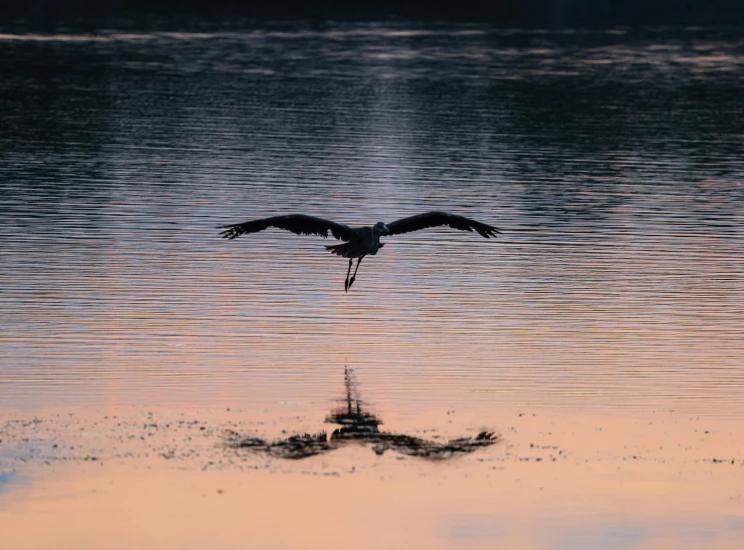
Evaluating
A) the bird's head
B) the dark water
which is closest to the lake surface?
the dark water

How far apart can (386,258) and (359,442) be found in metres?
10.4

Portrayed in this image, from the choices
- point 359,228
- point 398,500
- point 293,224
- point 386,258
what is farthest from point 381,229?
point 398,500

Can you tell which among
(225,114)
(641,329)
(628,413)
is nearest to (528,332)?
(641,329)

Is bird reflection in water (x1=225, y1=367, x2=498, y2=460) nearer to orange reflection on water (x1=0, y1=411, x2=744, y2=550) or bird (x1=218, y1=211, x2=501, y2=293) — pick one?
orange reflection on water (x1=0, y1=411, x2=744, y2=550)

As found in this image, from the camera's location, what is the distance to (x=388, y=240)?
26.9 metres

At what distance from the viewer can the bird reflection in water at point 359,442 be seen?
49.1ft

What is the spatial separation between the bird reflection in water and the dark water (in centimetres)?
116

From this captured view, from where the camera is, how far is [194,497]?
45.2ft

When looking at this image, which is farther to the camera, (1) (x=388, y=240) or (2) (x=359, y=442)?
(1) (x=388, y=240)

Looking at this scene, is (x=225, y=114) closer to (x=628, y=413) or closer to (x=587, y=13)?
(x=628, y=413)

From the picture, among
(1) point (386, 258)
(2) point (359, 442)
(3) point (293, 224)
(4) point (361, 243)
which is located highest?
(3) point (293, 224)

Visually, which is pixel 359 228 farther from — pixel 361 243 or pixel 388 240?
pixel 388 240

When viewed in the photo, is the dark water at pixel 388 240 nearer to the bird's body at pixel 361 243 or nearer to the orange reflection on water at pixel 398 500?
the bird's body at pixel 361 243

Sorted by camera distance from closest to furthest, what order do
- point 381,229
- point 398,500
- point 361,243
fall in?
point 398,500
point 381,229
point 361,243
